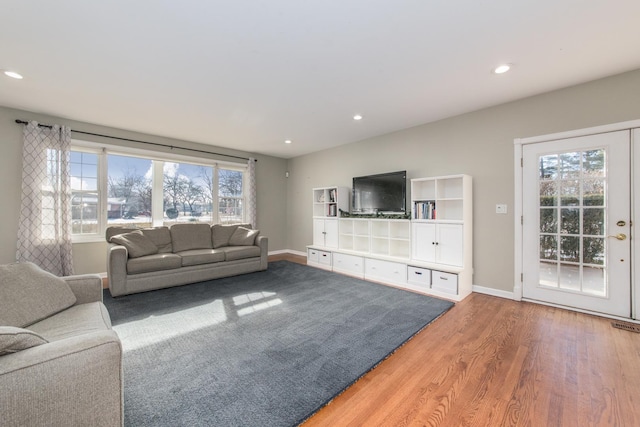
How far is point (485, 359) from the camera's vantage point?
2039 mm

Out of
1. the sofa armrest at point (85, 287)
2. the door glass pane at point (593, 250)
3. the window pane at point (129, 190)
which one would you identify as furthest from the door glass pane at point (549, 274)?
the window pane at point (129, 190)

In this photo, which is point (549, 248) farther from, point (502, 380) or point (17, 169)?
point (17, 169)

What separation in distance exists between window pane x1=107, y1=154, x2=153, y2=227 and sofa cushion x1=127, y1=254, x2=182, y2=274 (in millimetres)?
1363

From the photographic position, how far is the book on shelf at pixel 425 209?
3.87 meters

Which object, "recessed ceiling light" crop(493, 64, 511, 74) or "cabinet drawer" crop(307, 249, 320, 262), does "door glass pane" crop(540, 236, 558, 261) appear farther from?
"cabinet drawer" crop(307, 249, 320, 262)

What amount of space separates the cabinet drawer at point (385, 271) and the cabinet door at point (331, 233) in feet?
3.18

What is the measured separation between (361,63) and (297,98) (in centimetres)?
103

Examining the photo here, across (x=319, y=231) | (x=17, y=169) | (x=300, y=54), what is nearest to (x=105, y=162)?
(x=17, y=169)

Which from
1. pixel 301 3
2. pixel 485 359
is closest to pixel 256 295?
pixel 485 359

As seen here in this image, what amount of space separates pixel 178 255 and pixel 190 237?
632mm

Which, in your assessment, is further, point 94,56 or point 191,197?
point 191,197

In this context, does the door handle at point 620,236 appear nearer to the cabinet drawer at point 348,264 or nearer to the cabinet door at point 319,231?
the cabinet drawer at point 348,264

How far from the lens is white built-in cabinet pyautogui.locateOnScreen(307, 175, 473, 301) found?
354cm

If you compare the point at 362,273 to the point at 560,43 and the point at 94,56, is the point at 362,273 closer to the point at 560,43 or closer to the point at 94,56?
the point at 560,43
